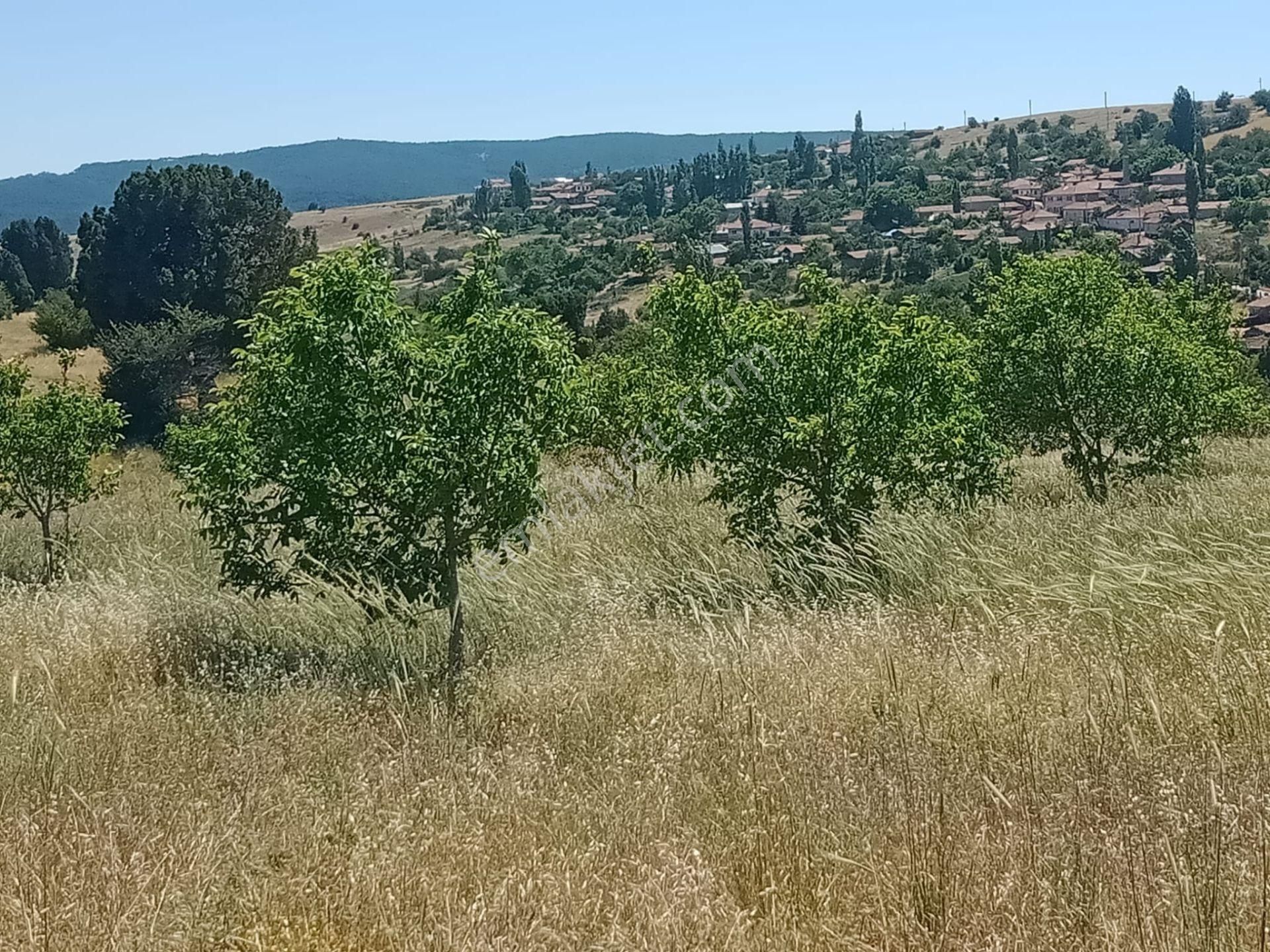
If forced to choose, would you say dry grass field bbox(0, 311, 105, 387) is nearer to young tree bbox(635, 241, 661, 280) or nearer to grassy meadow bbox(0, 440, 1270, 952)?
young tree bbox(635, 241, 661, 280)

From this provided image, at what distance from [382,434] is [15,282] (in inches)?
2503

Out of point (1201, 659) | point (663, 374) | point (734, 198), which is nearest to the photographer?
point (1201, 659)

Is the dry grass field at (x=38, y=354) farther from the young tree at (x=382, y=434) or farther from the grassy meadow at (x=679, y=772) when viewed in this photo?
the grassy meadow at (x=679, y=772)

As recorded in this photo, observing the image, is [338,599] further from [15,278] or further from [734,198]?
[734,198]

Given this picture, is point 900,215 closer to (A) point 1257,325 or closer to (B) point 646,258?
(A) point 1257,325

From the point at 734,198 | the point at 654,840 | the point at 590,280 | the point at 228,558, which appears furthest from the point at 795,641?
the point at 734,198

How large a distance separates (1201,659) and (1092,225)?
347ft

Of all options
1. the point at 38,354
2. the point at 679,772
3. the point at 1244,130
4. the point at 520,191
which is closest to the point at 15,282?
the point at 38,354

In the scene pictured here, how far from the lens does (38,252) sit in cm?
6469

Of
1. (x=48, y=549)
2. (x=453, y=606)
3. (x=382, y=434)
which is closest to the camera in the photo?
(x=382, y=434)

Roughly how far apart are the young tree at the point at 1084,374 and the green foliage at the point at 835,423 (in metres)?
4.44

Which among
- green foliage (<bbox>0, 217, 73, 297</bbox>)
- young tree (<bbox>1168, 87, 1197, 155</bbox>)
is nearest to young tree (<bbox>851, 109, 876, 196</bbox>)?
young tree (<bbox>1168, 87, 1197, 155</bbox>)

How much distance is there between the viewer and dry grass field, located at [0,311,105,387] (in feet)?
120

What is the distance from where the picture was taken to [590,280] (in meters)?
70.7
